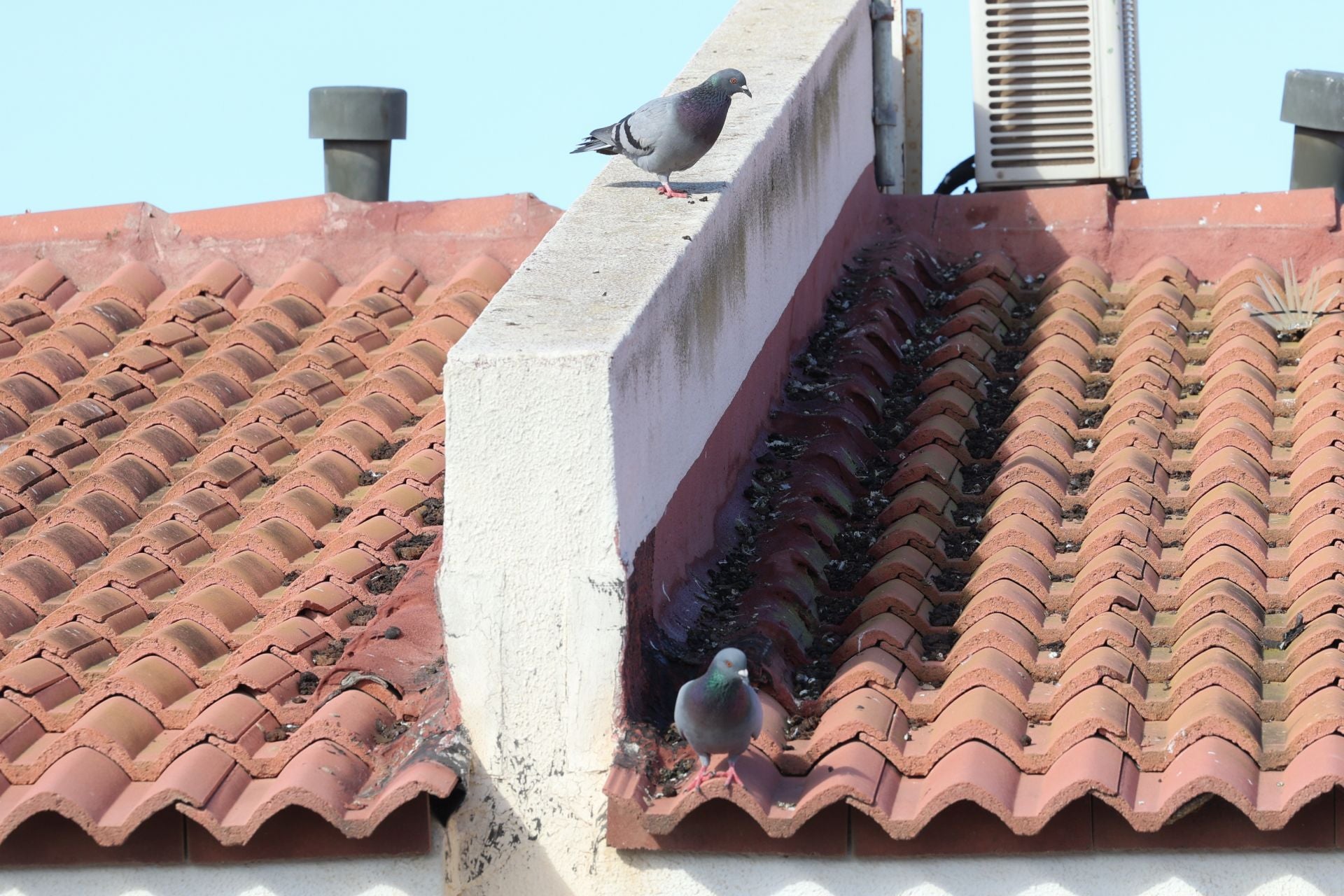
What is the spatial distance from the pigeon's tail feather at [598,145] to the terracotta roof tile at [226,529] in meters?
1.03

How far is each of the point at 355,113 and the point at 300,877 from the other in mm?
5011

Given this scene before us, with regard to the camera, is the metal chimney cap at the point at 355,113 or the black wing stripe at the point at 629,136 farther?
the metal chimney cap at the point at 355,113

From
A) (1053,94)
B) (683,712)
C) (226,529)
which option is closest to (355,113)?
(1053,94)

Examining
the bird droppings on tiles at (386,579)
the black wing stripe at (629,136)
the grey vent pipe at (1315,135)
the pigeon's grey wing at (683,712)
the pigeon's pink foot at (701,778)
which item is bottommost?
the pigeon's pink foot at (701,778)

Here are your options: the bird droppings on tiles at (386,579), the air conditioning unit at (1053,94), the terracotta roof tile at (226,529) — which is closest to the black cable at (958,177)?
A: the air conditioning unit at (1053,94)

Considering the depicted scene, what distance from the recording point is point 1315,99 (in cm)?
824

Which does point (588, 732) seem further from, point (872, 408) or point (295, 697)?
point (872, 408)

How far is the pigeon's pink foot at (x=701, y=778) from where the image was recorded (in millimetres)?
4277

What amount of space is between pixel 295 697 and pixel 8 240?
398 cm

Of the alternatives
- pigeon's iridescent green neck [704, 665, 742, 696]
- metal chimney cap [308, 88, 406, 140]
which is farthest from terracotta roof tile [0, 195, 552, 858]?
metal chimney cap [308, 88, 406, 140]

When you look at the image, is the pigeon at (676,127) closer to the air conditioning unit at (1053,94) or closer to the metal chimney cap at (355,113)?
the air conditioning unit at (1053,94)

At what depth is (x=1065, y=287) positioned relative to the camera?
7.34m

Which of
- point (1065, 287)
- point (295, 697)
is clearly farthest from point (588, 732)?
point (1065, 287)

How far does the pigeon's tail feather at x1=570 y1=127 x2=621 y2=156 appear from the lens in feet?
19.7
